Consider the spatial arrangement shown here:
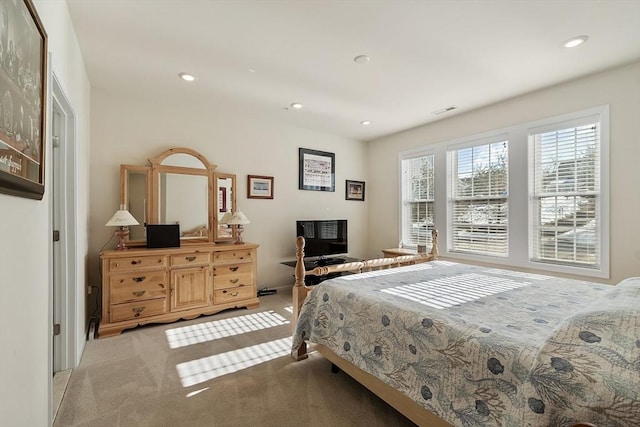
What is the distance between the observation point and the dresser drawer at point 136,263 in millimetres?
2937

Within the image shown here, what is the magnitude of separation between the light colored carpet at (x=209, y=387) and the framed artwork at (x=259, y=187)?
6.64 ft

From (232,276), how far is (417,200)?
121 inches

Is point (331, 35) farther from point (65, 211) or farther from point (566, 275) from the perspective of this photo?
point (566, 275)

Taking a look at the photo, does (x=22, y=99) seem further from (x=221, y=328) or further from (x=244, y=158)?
(x=244, y=158)

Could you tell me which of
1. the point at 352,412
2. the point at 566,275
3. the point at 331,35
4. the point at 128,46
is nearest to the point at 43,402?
the point at 352,412

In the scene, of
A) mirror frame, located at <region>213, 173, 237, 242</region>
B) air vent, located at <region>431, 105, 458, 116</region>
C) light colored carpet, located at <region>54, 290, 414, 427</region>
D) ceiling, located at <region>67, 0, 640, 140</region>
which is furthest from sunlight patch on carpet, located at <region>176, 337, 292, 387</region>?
air vent, located at <region>431, 105, 458, 116</region>

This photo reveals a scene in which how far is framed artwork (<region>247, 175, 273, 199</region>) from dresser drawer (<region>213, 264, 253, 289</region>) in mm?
1096

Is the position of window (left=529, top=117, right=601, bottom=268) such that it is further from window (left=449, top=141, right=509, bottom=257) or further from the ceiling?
the ceiling

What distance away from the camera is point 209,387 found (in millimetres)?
2051

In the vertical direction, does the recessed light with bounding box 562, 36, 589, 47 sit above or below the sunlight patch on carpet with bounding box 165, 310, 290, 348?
above

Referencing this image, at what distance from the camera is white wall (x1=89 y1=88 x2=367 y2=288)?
11.0 feet

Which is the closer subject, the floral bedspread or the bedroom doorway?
the floral bedspread

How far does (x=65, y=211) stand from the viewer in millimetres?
2268

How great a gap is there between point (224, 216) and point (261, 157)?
1.06 metres
